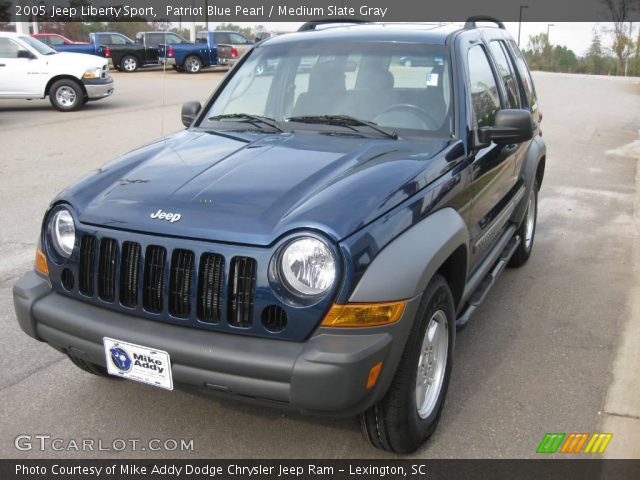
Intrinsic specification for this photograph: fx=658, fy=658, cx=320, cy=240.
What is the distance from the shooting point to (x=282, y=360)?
251cm

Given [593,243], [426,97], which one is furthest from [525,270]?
[426,97]

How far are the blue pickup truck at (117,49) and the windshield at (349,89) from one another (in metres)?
26.8

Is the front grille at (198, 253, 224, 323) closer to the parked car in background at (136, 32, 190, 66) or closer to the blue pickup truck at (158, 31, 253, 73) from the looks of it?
the blue pickup truck at (158, 31, 253, 73)

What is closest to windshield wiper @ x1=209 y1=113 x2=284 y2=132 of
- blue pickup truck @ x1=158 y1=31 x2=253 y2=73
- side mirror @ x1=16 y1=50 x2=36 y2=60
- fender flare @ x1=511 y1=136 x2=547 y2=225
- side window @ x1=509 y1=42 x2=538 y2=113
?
fender flare @ x1=511 y1=136 x2=547 y2=225

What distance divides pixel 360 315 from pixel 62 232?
1.50 metres

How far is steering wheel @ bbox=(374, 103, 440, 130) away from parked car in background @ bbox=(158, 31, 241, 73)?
87.5 ft

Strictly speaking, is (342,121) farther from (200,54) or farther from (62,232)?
(200,54)

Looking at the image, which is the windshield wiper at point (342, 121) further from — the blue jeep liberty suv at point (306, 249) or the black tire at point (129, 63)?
the black tire at point (129, 63)

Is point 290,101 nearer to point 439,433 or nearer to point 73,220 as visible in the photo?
point 73,220

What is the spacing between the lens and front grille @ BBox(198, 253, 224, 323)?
2.65 meters

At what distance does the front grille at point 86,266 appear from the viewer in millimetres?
2928

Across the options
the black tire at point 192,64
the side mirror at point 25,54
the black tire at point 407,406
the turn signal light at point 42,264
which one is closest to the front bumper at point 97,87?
the side mirror at point 25,54

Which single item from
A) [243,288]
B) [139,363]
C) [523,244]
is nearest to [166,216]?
[243,288]

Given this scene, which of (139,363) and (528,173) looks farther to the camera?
(528,173)
